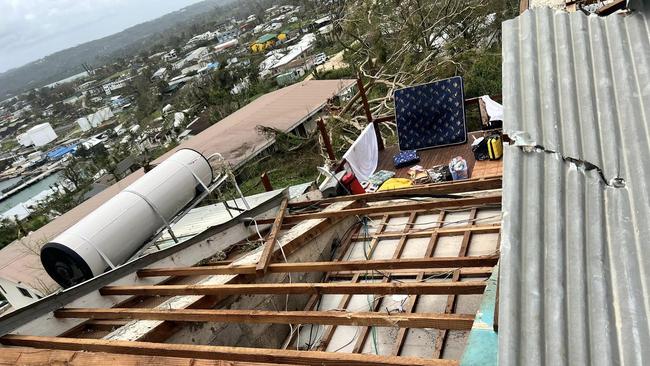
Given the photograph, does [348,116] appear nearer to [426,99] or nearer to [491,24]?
[426,99]

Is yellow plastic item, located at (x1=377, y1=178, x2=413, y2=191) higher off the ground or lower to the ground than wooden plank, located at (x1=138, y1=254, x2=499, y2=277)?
lower

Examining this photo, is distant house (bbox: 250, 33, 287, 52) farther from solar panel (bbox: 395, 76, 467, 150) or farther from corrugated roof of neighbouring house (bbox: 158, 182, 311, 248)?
solar panel (bbox: 395, 76, 467, 150)

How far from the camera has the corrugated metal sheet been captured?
206cm

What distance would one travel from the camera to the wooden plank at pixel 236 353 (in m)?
2.75

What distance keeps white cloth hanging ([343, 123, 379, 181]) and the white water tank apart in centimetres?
523

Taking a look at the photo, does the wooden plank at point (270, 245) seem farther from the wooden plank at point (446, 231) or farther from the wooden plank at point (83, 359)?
the wooden plank at point (83, 359)

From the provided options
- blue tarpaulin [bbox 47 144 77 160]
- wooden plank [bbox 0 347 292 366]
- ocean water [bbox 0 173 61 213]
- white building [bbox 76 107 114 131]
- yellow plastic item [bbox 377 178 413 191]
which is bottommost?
ocean water [bbox 0 173 61 213]

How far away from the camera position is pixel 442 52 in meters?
23.6

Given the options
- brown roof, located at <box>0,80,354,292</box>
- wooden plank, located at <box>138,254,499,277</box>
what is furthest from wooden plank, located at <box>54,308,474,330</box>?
brown roof, located at <box>0,80,354,292</box>

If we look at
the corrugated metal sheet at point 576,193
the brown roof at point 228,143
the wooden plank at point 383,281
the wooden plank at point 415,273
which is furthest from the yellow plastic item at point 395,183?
the brown roof at point 228,143

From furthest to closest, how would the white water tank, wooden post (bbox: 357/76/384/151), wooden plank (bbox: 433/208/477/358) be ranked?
wooden post (bbox: 357/76/384/151), the white water tank, wooden plank (bbox: 433/208/477/358)

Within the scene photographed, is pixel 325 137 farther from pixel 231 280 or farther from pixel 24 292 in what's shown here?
pixel 24 292

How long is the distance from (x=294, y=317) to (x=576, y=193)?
2.27 m

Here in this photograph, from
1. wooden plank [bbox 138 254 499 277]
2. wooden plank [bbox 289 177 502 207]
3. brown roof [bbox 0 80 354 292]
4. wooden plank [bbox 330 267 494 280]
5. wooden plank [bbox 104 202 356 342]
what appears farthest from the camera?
brown roof [bbox 0 80 354 292]
